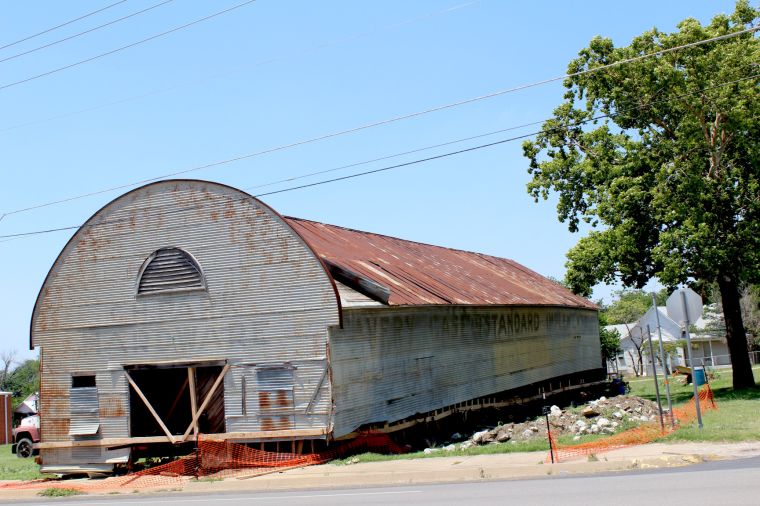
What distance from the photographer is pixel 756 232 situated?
102ft

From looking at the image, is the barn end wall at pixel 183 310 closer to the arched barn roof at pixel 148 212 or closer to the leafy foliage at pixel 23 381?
the arched barn roof at pixel 148 212

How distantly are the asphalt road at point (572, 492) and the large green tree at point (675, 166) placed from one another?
1937cm

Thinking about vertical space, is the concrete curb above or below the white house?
below

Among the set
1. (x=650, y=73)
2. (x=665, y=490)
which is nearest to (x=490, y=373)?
(x=650, y=73)

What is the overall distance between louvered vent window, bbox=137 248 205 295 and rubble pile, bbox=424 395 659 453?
26.0ft

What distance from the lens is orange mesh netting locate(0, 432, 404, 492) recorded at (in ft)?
62.0

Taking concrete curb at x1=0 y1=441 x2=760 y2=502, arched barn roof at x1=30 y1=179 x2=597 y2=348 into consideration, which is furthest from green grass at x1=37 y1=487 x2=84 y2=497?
A: arched barn roof at x1=30 y1=179 x2=597 y2=348

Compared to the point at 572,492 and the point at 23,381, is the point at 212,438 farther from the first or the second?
the point at 23,381

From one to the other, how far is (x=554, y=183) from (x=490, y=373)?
11052 mm

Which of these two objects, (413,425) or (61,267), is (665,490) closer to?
(413,425)

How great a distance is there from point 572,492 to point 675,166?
23.7 metres

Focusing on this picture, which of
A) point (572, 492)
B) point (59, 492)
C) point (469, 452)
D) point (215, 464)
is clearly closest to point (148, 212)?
point (215, 464)

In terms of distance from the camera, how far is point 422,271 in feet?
96.8

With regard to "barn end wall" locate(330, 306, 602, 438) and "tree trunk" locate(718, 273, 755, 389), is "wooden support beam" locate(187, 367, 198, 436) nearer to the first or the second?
"barn end wall" locate(330, 306, 602, 438)
